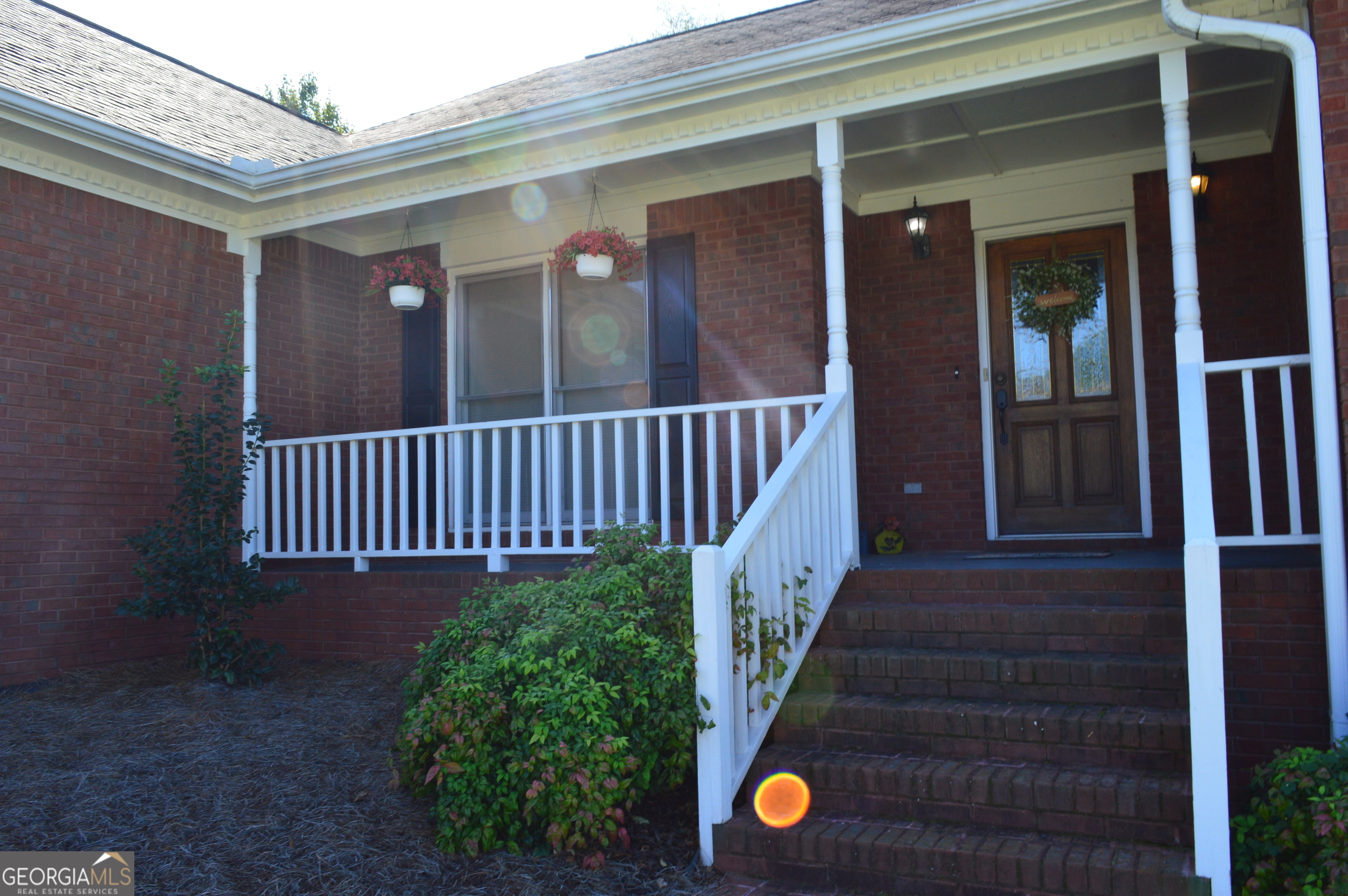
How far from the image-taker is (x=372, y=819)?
3.78 meters

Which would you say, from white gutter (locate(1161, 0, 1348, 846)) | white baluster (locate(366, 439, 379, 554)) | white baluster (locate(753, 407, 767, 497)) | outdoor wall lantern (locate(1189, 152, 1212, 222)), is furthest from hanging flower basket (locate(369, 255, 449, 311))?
outdoor wall lantern (locate(1189, 152, 1212, 222))

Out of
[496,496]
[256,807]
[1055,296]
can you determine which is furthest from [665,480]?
[1055,296]

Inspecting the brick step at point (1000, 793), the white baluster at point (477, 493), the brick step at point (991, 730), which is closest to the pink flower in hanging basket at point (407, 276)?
the white baluster at point (477, 493)

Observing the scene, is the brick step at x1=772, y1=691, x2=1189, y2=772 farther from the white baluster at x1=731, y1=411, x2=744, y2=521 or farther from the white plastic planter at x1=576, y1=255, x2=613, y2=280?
the white plastic planter at x1=576, y1=255, x2=613, y2=280

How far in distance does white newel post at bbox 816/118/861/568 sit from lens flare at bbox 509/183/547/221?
2492mm

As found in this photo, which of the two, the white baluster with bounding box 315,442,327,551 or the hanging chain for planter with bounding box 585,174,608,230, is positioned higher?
the hanging chain for planter with bounding box 585,174,608,230

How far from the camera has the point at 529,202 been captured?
738cm

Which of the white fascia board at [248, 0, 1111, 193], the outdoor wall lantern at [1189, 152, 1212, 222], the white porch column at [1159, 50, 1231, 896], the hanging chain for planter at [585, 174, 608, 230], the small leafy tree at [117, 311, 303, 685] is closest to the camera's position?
the white porch column at [1159, 50, 1231, 896]

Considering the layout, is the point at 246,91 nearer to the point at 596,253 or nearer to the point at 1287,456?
the point at 596,253

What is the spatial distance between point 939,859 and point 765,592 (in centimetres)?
126

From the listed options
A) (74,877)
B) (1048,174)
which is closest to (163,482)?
(74,877)

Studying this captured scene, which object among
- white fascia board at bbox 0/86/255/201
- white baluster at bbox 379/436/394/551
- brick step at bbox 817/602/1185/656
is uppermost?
white fascia board at bbox 0/86/255/201

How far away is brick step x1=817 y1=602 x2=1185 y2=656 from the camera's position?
4.00 m

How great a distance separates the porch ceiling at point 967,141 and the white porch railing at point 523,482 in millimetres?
1625
